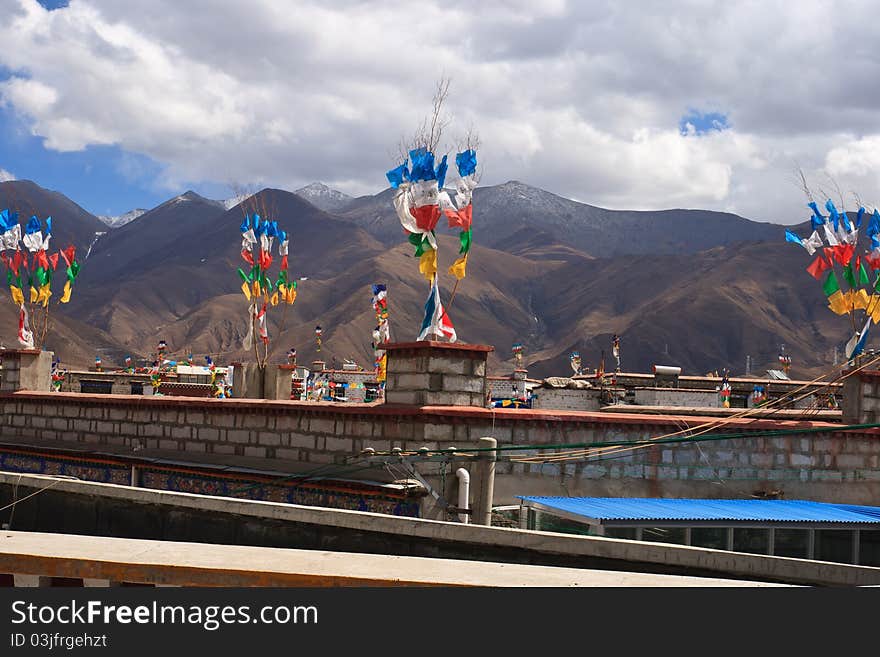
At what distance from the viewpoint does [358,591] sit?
425 centimetres

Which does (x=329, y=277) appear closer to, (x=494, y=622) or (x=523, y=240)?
(x=523, y=240)

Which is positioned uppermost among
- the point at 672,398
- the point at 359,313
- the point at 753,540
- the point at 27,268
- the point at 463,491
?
the point at 359,313

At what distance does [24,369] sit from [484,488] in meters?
10.7

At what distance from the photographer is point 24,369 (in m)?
16.6

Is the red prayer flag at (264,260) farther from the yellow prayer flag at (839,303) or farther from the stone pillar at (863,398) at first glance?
the yellow prayer flag at (839,303)

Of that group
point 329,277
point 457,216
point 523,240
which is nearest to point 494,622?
point 457,216

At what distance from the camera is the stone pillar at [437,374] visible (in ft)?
36.6

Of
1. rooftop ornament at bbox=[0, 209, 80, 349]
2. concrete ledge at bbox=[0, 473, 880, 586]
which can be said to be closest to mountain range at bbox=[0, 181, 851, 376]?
rooftop ornament at bbox=[0, 209, 80, 349]

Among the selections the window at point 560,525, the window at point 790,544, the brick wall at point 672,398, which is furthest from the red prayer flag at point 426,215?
the brick wall at point 672,398

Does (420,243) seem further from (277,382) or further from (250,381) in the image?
(250,381)

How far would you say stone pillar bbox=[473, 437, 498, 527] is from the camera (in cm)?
985

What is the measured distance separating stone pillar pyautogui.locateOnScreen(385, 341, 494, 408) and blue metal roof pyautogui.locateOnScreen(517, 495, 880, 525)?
1.55 m

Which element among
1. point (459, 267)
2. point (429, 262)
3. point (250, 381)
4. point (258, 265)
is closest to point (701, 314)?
point (258, 265)

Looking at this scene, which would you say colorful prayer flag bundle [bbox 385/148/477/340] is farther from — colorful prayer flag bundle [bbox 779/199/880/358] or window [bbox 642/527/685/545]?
colorful prayer flag bundle [bbox 779/199/880/358]
